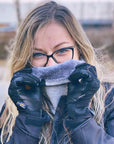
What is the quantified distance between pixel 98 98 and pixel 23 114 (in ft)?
2.21

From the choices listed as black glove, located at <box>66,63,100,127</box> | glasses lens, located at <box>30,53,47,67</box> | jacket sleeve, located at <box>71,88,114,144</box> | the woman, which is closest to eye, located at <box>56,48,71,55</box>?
the woman

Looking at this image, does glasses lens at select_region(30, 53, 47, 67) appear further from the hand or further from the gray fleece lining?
the hand

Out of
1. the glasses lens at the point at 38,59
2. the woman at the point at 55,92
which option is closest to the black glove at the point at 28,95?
the woman at the point at 55,92

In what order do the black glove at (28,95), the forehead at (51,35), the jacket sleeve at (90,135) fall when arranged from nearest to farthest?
the jacket sleeve at (90,135) → the black glove at (28,95) → the forehead at (51,35)

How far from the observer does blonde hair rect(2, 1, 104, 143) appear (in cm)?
167

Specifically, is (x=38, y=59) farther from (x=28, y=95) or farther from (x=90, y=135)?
(x=90, y=135)

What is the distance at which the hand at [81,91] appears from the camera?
140cm

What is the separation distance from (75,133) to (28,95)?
0.47 m

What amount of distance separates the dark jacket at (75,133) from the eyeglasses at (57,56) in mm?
422

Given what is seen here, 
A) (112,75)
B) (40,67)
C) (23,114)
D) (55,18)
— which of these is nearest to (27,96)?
(23,114)

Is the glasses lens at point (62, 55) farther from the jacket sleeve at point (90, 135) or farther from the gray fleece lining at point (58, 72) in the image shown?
the jacket sleeve at point (90, 135)

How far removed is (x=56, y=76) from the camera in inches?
60.2

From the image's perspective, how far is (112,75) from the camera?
2.17 m

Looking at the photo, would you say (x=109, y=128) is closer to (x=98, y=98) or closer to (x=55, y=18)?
(x=98, y=98)
